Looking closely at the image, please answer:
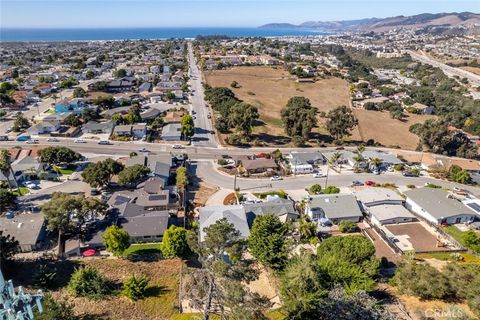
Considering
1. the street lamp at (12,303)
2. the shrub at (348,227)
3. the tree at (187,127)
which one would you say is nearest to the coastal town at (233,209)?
the street lamp at (12,303)

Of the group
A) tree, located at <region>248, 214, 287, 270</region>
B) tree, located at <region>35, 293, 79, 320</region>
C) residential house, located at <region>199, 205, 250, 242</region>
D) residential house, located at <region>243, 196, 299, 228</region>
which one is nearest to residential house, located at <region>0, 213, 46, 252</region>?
tree, located at <region>35, 293, 79, 320</region>

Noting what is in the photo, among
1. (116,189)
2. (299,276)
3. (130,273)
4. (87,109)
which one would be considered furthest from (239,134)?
(299,276)

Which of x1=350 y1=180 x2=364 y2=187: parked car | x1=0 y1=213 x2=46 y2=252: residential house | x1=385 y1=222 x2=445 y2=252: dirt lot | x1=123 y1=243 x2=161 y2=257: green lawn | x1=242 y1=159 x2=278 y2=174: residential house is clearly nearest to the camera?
x1=0 y1=213 x2=46 y2=252: residential house

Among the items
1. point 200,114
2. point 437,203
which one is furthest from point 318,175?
point 200,114

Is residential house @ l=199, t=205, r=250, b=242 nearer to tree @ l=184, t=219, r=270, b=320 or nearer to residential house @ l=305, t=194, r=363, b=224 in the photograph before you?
residential house @ l=305, t=194, r=363, b=224

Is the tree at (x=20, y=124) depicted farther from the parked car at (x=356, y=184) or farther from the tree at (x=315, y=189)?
the parked car at (x=356, y=184)

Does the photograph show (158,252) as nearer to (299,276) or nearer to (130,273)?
(130,273)
